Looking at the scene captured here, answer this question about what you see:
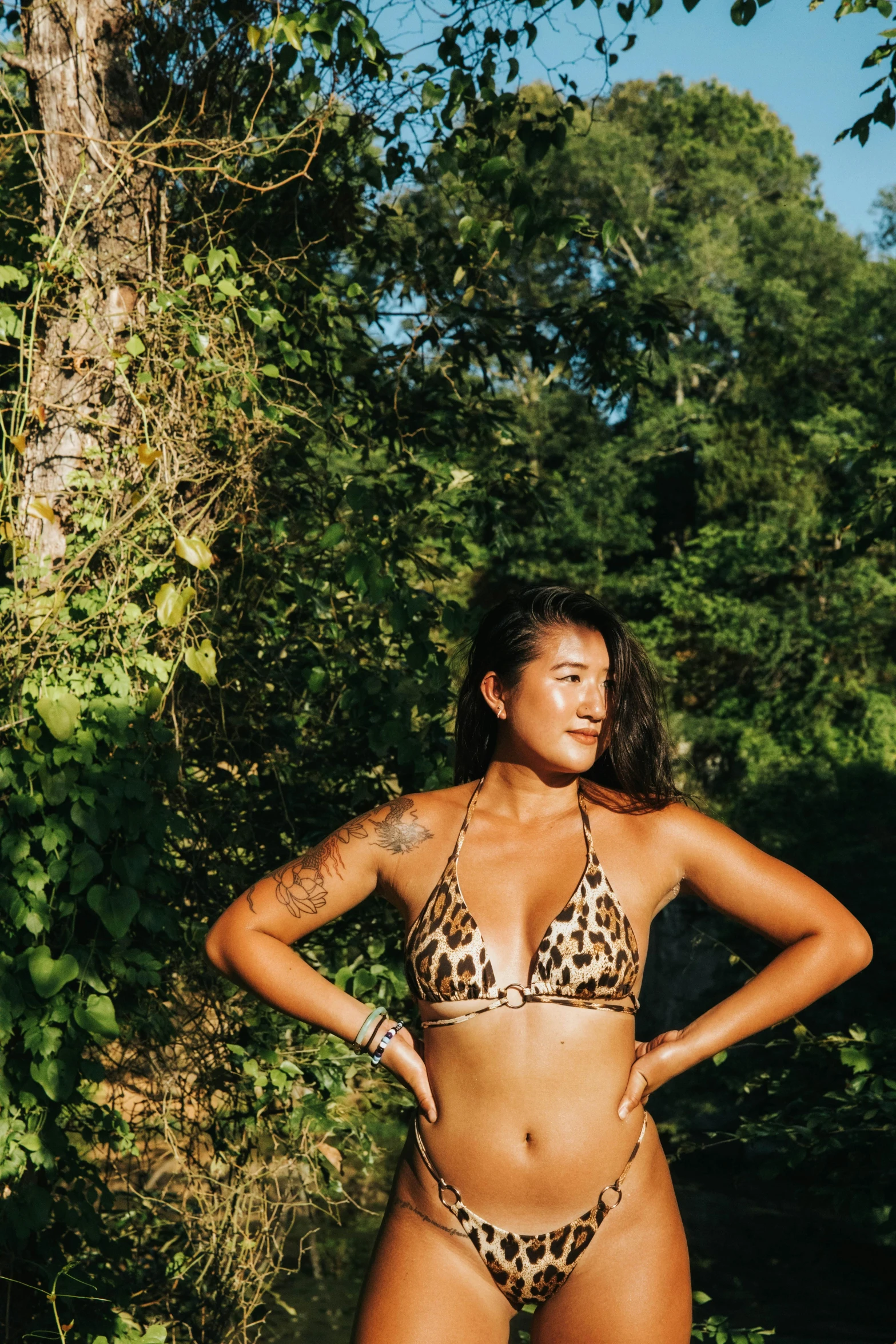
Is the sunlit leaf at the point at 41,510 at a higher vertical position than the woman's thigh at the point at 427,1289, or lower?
higher

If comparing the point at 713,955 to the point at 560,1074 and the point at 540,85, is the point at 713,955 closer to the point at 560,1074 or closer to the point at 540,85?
the point at 560,1074

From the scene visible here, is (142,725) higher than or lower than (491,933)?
higher

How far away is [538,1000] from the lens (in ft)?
6.05

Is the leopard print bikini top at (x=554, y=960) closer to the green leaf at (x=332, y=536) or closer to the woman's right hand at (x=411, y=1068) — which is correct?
the woman's right hand at (x=411, y=1068)

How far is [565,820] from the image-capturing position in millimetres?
2057

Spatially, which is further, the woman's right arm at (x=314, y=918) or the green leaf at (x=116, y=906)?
the green leaf at (x=116, y=906)

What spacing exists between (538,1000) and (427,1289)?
0.47 meters

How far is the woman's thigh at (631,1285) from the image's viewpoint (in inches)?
70.4

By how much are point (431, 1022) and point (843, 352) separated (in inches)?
747

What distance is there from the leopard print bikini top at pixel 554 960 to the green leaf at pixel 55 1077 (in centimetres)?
118

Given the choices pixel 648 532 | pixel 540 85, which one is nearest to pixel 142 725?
pixel 648 532

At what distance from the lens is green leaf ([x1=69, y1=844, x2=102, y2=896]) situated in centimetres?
272

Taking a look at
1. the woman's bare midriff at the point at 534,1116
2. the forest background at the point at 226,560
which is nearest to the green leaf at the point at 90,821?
the forest background at the point at 226,560

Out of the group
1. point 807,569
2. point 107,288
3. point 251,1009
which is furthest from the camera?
point 807,569
